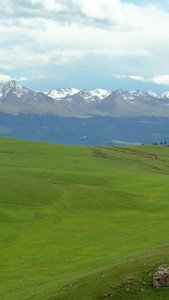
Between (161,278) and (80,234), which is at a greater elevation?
(161,278)

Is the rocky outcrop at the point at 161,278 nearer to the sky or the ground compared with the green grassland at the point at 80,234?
nearer to the sky

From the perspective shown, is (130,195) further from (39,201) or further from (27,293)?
(27,293)

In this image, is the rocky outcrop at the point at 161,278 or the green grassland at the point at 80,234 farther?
the green grassland at the point at 80,234

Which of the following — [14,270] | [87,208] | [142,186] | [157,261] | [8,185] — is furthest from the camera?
[142,186]

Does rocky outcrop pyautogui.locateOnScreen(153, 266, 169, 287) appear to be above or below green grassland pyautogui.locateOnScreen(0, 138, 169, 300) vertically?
above

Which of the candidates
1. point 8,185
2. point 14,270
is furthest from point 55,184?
point 14,270

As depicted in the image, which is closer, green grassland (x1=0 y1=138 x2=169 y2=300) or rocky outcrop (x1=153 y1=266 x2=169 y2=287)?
rocky outcrop (x1=153 y1=266 x2=169 y2=287)

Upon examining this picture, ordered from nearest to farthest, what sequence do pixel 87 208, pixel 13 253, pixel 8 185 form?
pixel 13 253 → pixel 87 208 → pixel 8 185

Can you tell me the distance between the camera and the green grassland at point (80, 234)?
36938mm

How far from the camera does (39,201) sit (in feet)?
355

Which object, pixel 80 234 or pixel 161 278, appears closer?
pixel 161 278

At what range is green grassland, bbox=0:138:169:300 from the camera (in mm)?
36938

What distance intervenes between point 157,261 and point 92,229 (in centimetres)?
4781

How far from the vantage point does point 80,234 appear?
79.7 m
